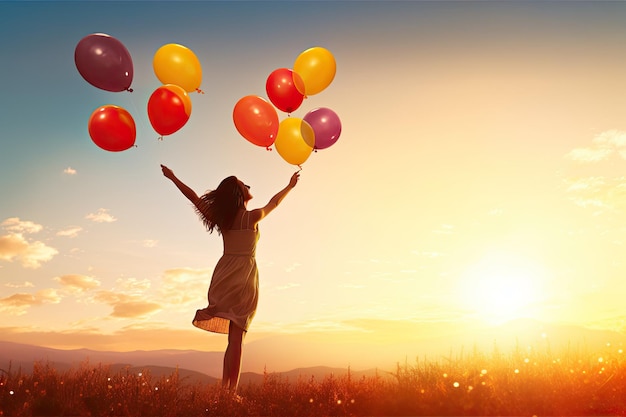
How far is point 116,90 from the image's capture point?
7883 millimetres

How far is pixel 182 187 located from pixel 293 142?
158cm

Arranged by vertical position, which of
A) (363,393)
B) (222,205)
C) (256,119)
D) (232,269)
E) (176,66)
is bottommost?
(363,393)

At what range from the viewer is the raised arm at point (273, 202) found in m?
7.11

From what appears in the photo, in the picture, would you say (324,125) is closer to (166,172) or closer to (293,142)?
(293,142)

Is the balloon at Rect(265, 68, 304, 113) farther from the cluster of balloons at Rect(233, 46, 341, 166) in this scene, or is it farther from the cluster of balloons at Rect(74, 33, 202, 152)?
the cluster of balloons at Rect(74, 33, 202, 152)

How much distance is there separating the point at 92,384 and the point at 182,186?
2.49 metres

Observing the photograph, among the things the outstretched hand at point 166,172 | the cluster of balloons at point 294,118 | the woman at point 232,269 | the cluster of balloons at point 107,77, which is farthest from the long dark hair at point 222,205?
the cluster of balloons at point 107,77

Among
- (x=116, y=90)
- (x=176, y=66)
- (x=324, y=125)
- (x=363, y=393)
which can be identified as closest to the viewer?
(x=363, y=393)

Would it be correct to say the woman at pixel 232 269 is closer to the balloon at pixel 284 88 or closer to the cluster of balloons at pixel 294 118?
the cluster of balloons at pixel 294 118

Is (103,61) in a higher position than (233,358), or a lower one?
higher

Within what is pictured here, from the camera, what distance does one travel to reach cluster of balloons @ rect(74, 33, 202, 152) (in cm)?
762

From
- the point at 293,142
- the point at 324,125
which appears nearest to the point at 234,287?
the point at 293,142

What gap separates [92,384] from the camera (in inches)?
244

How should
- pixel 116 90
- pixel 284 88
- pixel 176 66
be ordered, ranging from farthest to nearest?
pixel 284 88 → pixel 176 66 → pixel 116 90
